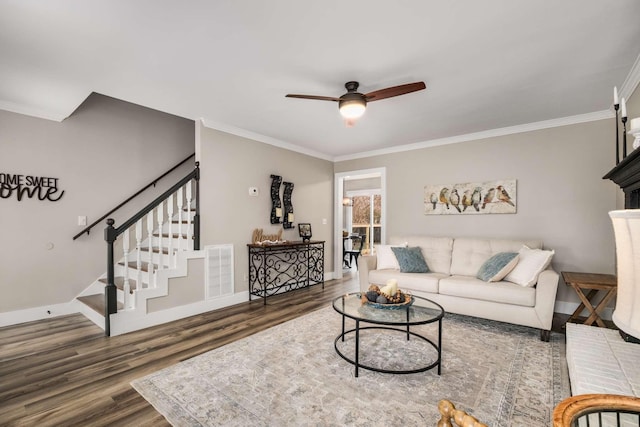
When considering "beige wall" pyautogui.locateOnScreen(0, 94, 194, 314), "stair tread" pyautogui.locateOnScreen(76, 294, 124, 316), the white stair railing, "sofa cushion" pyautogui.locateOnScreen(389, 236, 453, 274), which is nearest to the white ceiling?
"beige wall" pyautogui.locateOnScreen(0, 94, 194, 314)

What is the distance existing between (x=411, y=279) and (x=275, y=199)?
2427mm

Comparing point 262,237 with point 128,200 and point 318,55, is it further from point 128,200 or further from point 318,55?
point 318,55

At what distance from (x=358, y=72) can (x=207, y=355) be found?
2.85 meters

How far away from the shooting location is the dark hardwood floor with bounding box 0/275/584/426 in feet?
6.34

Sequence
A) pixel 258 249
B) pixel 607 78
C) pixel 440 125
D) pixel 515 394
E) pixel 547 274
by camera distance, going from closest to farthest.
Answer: pixel 515 394 < pixel 607 78 < pixel 547 274 < pixel 440 125 < pixel 258 249

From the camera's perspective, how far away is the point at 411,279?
12.9 ft

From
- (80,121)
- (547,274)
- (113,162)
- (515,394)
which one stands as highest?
(80,121)

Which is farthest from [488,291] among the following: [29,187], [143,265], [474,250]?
[29,187]

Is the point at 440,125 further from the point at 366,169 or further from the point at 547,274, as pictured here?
the point at 547,274

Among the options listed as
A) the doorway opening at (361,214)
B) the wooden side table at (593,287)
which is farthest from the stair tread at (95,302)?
the doorway opening at (361,214)

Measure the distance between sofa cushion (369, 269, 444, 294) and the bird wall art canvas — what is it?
4.05 ft

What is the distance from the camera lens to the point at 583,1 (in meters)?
1.87

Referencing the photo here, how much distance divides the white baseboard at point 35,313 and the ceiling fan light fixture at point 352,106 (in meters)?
4.14

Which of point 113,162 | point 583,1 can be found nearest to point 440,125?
point 583,1
